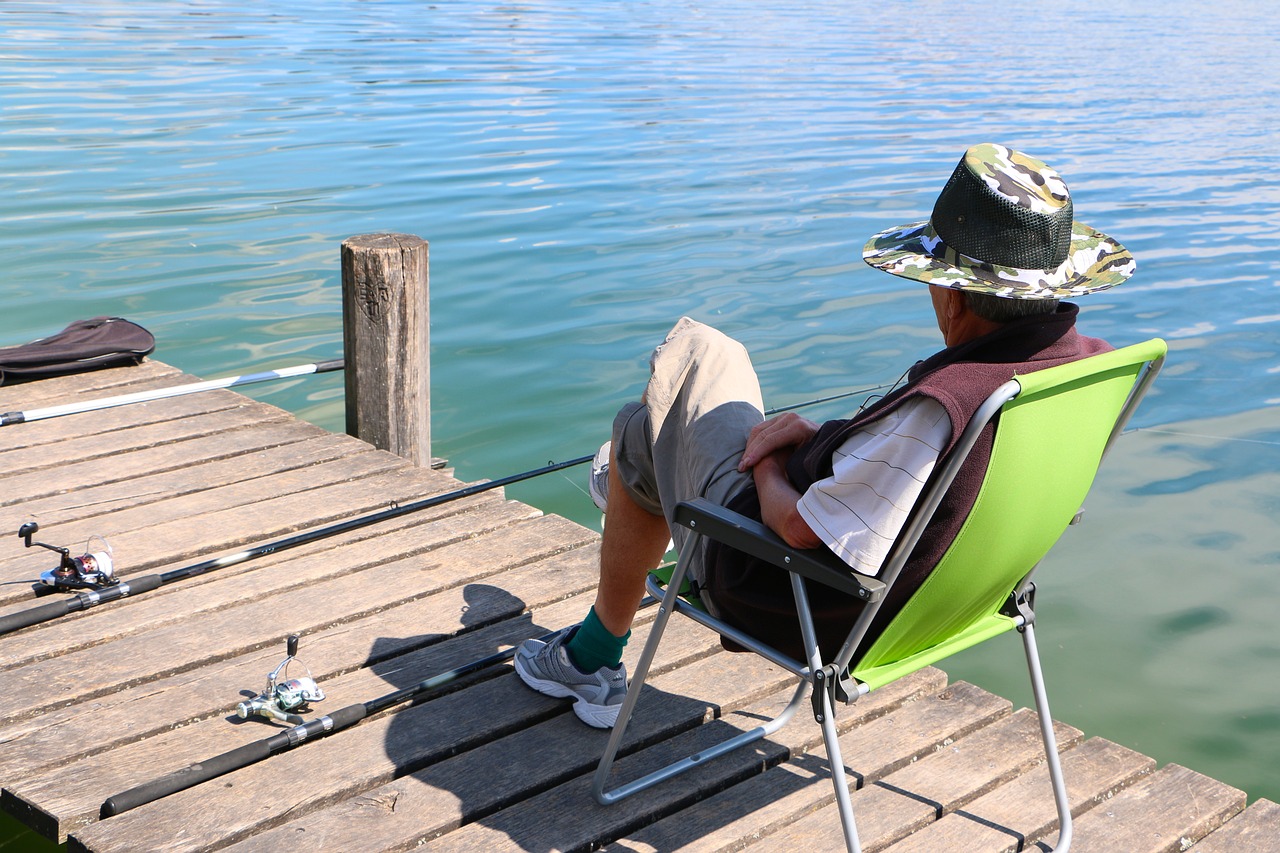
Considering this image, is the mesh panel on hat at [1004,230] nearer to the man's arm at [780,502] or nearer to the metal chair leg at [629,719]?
the man's arm at [780,502]

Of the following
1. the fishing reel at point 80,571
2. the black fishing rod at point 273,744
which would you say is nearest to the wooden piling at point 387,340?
the fishing reel at point 80,571

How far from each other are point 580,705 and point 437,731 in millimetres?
316

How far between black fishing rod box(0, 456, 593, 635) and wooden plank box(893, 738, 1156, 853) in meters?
1.88

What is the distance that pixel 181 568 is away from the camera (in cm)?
346

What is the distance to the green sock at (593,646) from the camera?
2.80m

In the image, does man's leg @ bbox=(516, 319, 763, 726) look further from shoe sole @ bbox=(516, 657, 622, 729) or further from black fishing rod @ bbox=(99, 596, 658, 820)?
black fishing rod @ bbox=(99, 596, 658, 820)

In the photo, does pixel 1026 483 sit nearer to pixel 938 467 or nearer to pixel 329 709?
pixel 938 467

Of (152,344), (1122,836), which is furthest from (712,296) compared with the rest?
(1122,836)

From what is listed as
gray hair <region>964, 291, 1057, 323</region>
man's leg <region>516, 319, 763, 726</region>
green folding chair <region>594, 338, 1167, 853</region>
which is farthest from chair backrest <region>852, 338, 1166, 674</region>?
A: man's leg <region>516, 319, 763, 726</region>

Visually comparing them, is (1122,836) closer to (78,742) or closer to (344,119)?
(78,742)

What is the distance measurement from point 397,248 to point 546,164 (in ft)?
27.2

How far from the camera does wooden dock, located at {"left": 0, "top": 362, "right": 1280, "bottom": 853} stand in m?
2.50

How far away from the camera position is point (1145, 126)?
626 inches

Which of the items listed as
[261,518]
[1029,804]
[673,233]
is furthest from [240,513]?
[673,233]
